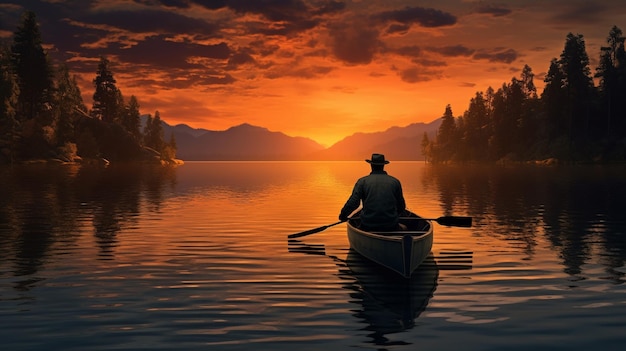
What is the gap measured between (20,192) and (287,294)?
45.6 meters

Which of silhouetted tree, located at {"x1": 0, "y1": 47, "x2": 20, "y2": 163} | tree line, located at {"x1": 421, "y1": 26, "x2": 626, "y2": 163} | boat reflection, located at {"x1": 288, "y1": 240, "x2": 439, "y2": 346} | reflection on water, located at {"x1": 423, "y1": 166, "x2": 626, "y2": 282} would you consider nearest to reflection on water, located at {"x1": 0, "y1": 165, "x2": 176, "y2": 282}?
boat reflection, located at {"x1": 288, "y1": 240, "x2": 439, "y2": 346}

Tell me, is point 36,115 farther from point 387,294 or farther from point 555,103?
point 387,294

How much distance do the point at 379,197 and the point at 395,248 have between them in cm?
311

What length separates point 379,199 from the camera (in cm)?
1912

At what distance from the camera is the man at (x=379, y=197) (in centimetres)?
1892

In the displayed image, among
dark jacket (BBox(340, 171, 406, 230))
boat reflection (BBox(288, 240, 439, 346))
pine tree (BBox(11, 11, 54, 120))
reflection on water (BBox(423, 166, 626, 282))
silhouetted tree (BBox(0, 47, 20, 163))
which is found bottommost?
reflection on water (BBox(423, 166, 626, 282))

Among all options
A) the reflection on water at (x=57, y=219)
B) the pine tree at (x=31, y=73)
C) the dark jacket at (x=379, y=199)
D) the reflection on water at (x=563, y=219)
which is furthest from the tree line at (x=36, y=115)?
the dark jacket at (x=379, y=199)

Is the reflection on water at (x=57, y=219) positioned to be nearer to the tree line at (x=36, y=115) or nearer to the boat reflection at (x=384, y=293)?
the boat reflection at (x=384, y=293)

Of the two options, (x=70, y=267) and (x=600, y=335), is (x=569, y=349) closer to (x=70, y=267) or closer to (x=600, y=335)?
(x=600, y=335)

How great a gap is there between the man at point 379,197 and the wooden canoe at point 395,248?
1.61 feet

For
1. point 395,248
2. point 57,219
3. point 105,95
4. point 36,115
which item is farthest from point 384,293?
point 105,95

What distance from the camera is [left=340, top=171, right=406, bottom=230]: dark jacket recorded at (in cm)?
1892

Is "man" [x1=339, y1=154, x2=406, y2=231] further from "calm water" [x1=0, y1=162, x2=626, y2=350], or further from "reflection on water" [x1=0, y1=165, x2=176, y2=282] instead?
"reflection on water" [x1=0, y1=165, x2=176, y2=282]

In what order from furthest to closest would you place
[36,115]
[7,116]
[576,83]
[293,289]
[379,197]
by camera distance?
[576,83] → [36,115] → [7,116] → [379,197] → [293,289]
